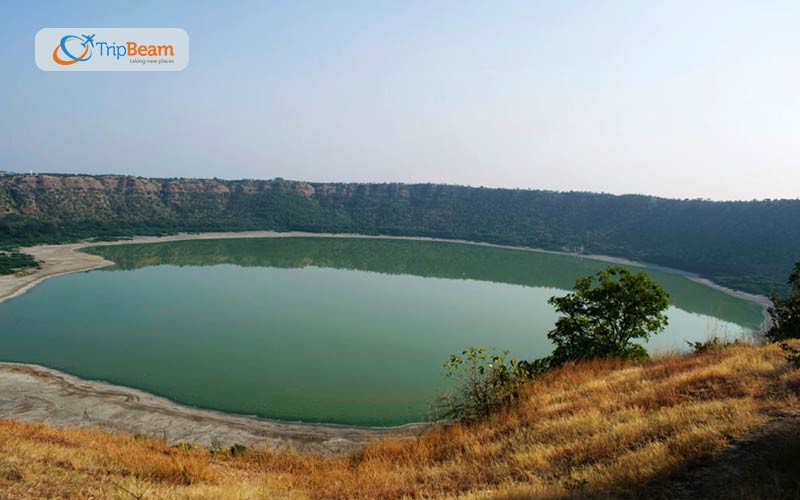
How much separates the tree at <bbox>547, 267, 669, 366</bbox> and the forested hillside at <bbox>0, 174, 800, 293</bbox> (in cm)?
5638

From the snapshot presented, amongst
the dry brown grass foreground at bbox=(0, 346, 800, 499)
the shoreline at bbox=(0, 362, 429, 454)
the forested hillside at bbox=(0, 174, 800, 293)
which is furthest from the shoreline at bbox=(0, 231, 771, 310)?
the dry brown grass foreground at bbox=(0, 346, 800, 499)

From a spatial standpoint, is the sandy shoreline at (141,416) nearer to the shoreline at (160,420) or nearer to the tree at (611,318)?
the shoreline at (160,420)

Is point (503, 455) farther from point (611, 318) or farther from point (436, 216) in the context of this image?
point (436, 216)

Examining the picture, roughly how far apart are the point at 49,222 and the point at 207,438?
277ft

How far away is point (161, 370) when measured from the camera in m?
25.1

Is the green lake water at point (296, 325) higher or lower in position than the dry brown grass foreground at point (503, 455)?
lower

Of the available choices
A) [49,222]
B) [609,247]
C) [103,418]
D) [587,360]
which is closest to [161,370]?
[103,418]

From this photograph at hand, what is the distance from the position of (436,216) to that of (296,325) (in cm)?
8699

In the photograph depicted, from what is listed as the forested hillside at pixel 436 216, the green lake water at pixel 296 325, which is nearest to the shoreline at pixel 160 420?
the green lake water at pixel 296 325

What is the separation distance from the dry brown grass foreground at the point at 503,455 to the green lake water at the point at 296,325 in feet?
19.3

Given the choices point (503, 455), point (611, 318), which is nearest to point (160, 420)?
point (503, 455)

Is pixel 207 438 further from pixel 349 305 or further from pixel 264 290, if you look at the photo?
pixel 264 290

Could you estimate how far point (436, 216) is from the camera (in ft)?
393

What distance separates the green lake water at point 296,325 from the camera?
76.3 feet
